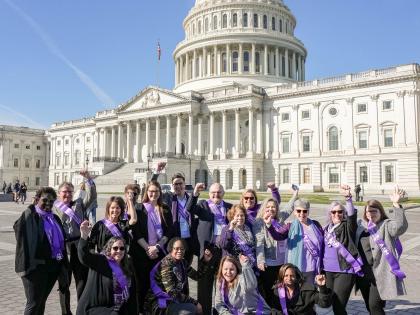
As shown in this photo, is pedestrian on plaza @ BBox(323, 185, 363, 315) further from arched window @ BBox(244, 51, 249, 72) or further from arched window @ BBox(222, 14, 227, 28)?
arched window @ BBox(222, 14, 227, 28)

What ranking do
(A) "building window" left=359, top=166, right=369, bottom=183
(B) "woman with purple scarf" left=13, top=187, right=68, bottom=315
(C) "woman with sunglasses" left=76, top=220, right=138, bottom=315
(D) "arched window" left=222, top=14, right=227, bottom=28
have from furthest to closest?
(D) "arched window" left=222, top=14, right=227, bottom=28
(A) "building window" left=359, top=166, right=369, bottom=183
(B) "woman with purple scarf" left=13, top=187, right=68, bottom=315
(C) "woman with sunglasses" left=76, top=220, right=138, bottom=315

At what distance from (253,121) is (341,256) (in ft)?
200

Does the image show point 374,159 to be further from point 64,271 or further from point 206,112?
point 64,271

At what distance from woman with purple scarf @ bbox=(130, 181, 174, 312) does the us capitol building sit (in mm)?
51027

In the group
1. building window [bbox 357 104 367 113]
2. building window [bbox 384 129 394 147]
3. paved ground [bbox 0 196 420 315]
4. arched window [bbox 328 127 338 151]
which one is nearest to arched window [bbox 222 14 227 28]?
arched window [bbox 328 127 338 151]

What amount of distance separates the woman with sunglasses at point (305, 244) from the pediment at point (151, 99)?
63832 mm

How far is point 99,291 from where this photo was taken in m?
5.60

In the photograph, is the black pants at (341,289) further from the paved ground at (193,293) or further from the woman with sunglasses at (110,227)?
the woman with sunglasses at (110,227)

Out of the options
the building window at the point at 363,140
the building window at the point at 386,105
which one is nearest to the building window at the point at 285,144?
the building window at the point at 363,140

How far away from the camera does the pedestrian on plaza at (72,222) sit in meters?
7.36

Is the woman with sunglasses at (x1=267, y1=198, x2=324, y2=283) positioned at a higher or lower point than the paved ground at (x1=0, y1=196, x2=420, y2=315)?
higher

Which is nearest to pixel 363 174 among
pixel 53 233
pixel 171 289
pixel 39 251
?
pixel 171 289

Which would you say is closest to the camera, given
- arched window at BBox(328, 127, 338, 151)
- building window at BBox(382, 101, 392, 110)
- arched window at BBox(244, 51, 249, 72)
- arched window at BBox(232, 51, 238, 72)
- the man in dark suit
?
the man in dark suit

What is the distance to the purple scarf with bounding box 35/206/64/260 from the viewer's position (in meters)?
6.54
